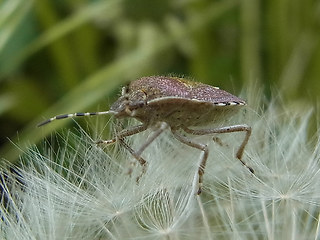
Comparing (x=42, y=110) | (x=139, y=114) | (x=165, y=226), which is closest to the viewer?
(x=165, y=226)

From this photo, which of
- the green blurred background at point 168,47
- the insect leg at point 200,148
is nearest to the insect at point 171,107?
the insect leg at point 200,148

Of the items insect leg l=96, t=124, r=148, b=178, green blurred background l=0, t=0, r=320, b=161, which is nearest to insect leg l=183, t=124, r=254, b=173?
insect leg l=96, t=124, r=148, b=178

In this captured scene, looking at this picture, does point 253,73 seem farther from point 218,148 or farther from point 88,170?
point 88,170

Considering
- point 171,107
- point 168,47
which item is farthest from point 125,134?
point 168,47

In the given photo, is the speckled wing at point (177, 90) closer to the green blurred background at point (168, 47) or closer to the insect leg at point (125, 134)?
the insect leg at point (125, 134)

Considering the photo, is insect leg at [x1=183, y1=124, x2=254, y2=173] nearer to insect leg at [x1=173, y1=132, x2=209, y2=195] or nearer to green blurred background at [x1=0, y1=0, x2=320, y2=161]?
insect leg at [x1=173, y1=132, x2=209, y2=195]

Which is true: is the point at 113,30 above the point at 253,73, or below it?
above

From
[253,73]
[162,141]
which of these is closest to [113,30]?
[253,73]
